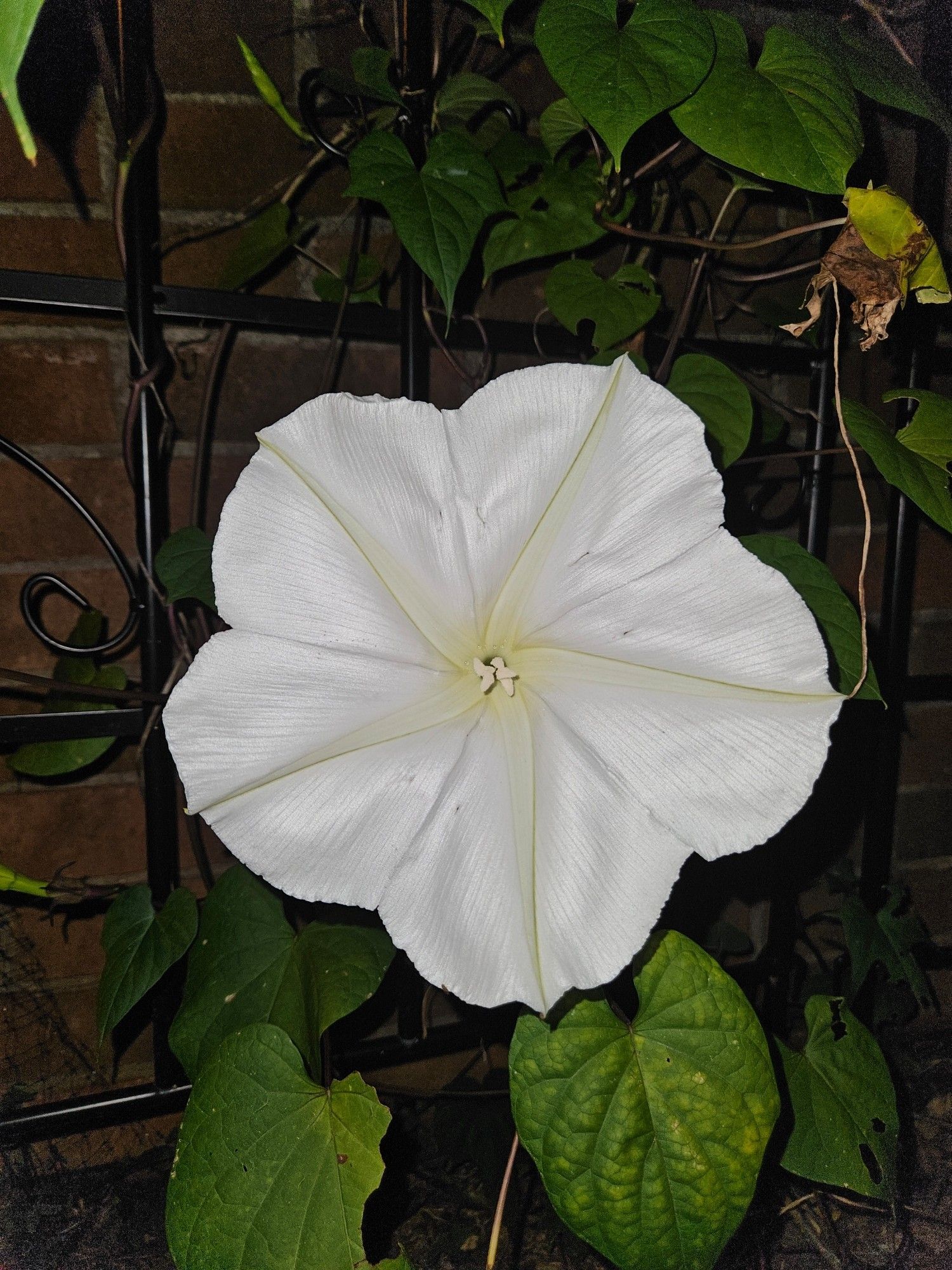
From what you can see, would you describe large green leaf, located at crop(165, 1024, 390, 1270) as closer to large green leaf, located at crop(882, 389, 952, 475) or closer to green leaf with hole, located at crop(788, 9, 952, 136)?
large green leaf, located at crop(882, 389, 952, 475)

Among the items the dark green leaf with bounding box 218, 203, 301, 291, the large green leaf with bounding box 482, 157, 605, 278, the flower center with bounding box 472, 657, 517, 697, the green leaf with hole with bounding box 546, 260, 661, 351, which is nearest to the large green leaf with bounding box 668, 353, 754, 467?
the green leaf with hole with bounding box 546, 260, 661, 351

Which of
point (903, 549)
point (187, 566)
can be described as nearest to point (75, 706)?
point (187, 566)

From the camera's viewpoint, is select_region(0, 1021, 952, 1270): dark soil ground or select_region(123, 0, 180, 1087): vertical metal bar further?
select_region(0, 1021, 952, 1270): dark soil ground

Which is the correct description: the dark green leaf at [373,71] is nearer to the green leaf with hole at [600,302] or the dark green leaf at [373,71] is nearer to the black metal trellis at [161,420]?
the black metal trellis at [161,420]

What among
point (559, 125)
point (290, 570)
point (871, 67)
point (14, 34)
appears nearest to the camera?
point (14, 34)

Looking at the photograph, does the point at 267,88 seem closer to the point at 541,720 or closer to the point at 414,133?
the point at 414,133

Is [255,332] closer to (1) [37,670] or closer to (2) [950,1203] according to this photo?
(1) [37,670]
